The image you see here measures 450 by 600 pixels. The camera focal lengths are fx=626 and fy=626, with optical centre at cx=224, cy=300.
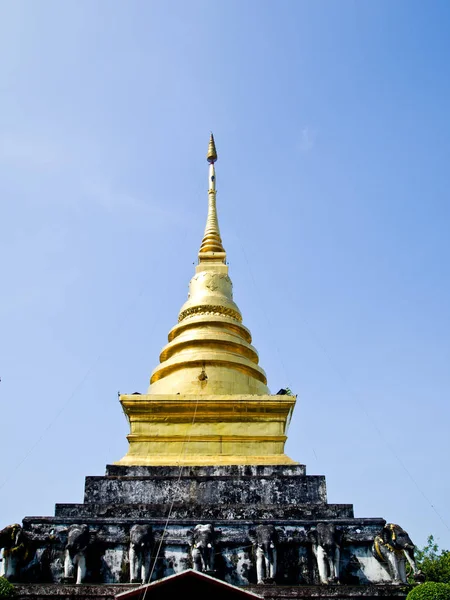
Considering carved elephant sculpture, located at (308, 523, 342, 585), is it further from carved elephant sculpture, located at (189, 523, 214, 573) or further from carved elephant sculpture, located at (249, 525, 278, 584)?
carved elephant sculpture, located at (189, 523, 214, 573)

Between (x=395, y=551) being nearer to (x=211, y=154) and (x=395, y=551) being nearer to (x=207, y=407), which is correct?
(x=207, y=407)

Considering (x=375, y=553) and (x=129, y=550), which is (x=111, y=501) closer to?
(x=129, y=550)

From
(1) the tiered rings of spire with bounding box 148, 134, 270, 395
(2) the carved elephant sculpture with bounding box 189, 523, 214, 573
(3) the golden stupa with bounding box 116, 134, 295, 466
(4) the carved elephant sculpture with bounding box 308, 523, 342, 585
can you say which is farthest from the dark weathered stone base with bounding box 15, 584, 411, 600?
(1) the tiered rings of spire with bounding box 148, 134, 270, 395

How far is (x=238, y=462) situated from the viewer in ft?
45.2

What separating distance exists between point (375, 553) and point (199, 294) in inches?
385

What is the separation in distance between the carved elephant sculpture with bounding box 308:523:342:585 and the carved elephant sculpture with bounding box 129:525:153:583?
291 centimetres

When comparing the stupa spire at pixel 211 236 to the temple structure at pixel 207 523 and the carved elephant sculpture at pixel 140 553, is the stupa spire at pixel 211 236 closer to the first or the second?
the temple structure at pixel 207 523

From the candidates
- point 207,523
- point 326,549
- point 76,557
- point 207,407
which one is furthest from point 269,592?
point 207,407

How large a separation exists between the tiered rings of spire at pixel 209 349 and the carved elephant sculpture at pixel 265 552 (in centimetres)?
506

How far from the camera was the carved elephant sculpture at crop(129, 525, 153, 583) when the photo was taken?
10773 millimetres

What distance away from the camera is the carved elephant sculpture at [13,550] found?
431 inches

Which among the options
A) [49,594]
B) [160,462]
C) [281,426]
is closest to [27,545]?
[49,594]

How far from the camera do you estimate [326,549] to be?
11.0 m

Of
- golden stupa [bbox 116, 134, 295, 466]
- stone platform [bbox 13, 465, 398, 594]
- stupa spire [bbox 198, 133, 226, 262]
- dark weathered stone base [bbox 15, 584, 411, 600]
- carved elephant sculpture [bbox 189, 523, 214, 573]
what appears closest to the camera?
dark weathered stone base [bbox 15, 584, 411, 600]
